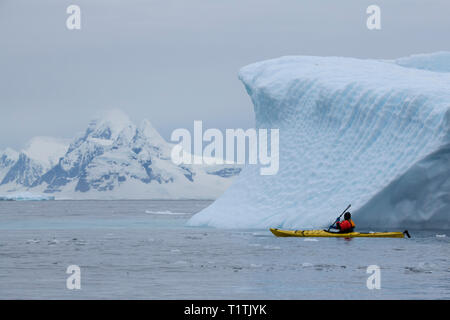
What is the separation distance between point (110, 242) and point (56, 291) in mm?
13460

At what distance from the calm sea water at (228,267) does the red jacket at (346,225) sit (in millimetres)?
457

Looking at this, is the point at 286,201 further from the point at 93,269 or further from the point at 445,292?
the point at 445,292

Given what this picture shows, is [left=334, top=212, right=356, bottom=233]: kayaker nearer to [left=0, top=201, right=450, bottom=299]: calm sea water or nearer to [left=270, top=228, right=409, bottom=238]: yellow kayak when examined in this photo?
[left=270, top=228, right=409, bottom=238]: yellow kayak

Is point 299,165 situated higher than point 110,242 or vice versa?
point 299,165

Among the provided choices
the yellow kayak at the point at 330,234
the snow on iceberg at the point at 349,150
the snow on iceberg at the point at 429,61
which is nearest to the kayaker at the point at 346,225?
the yellow kayak at the point at 330,234

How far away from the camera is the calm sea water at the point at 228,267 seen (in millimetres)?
14758

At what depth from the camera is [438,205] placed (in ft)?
91.7

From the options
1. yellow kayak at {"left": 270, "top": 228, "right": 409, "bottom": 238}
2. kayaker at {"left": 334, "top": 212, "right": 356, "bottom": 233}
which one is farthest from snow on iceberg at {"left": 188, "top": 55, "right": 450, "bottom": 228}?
yellow kayak at {"left": 270, "top": 228, "right": 409, "bottom": 238}

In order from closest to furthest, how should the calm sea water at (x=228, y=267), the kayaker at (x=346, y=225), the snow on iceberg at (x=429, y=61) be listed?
the calm sea water at (x=228, y=267), the kayaker at (x=346, y=225), the snow on iceberg at (x=429, y=61)

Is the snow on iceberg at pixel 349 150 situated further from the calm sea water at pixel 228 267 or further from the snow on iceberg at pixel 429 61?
the snow on iceberg at pixel 429 61

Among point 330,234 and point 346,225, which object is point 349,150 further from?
point 330,234

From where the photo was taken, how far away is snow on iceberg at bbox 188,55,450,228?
1082 inches

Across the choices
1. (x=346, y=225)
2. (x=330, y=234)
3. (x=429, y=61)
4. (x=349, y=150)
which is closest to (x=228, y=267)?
(x=330, y=234)
